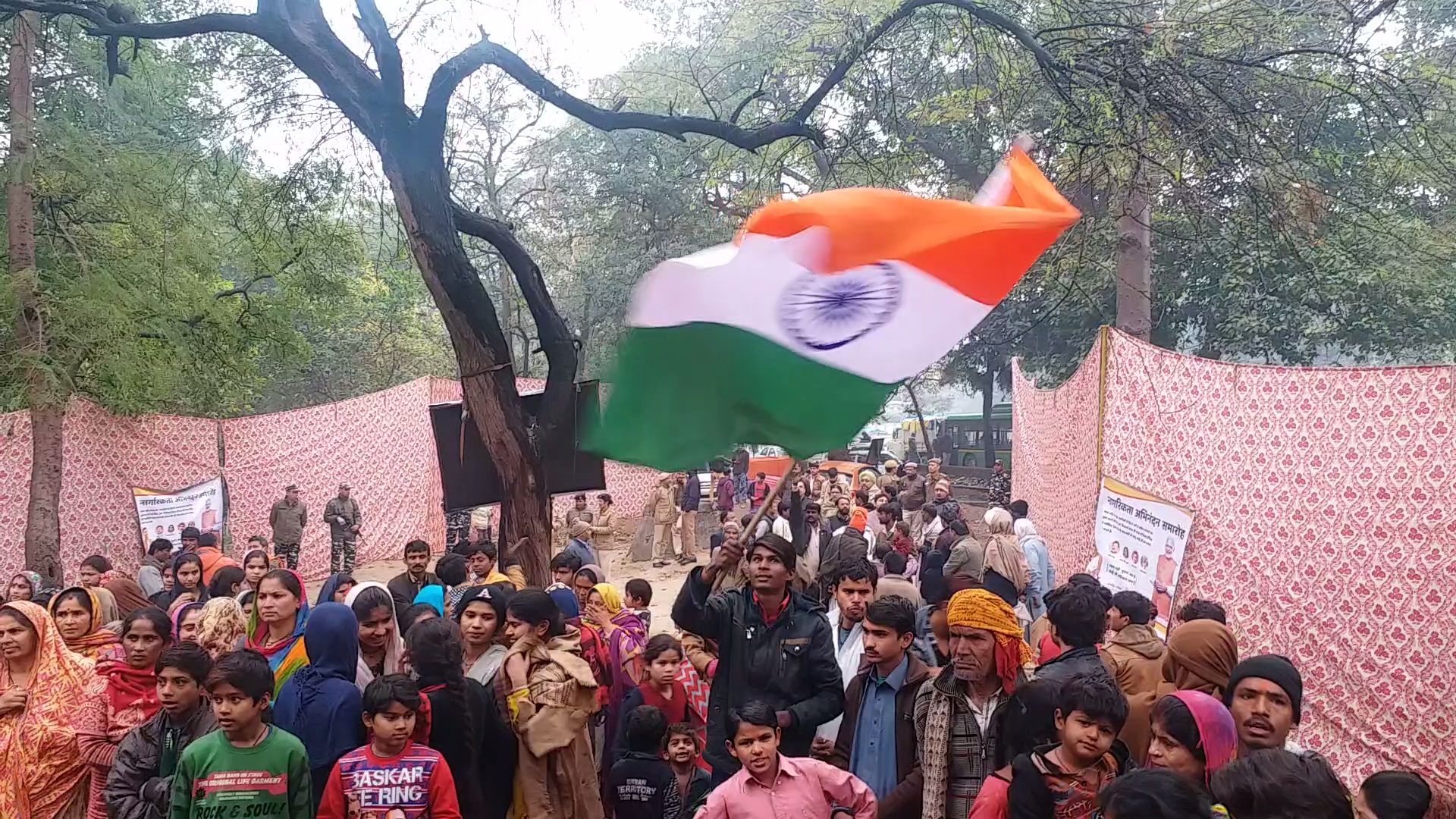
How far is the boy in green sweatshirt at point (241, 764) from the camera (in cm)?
301

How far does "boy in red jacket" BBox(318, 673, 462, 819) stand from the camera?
3.00 meters

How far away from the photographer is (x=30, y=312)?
398 inches

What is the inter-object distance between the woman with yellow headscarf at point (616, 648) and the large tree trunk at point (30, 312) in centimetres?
807

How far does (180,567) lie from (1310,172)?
1415 centimetres

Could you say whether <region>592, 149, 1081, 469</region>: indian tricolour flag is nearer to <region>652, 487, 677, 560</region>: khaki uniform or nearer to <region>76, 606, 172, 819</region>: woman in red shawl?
<region>76, 606, 172, 819</region>: woman in red shawl

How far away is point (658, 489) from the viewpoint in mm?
16094

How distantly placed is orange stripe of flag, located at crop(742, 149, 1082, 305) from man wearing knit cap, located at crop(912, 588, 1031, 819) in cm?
110

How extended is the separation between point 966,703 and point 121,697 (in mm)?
3279

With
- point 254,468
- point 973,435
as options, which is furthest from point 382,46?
point 973,435

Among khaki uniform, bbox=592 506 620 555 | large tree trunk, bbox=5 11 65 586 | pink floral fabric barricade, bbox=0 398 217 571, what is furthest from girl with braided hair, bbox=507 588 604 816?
pink floral fabric barricade, bbox=0 398 217 571

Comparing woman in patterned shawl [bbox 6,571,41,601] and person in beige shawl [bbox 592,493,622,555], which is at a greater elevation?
woman in patterned shawl [bbox 6,571,41,601]

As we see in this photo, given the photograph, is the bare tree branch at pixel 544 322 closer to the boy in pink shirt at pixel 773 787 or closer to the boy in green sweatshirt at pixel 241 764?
the boy in green sweatshirt at pixel 241 764

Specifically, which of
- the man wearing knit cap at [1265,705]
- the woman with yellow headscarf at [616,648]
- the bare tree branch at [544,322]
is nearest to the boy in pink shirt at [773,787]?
the man wearing knit cap at [1265,705]

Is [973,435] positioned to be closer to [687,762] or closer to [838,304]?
[687,762]
